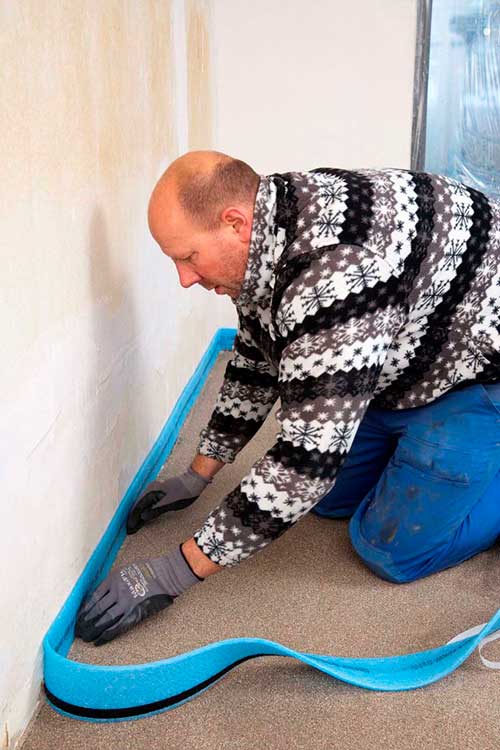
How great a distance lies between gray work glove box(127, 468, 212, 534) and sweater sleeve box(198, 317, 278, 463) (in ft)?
0.28

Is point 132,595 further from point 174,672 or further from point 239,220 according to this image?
point 239,220

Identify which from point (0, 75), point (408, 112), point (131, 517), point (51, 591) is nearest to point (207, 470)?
point (131, 517)

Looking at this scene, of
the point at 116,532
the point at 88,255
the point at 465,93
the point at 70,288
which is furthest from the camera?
the point at 465,93

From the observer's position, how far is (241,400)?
79.4 inches

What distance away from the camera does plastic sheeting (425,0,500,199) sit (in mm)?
3152

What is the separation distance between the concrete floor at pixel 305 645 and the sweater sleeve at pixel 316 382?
21 centimetres

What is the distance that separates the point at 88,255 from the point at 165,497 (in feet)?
2.20

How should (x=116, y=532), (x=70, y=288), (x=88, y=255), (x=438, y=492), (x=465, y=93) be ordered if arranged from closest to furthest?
1. (x=70, y=288)
2. (x=88, y=255)
3. (x=438, y=492)
4. (x=116, y=532)
5. (x=465, y=93)

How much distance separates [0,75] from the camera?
3.93ft

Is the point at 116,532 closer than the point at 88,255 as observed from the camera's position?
No

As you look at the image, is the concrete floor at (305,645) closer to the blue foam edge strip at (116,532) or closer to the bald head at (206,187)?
the blue foam edge strip at (116,532)

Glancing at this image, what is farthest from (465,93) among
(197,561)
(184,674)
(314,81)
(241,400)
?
(184,674)

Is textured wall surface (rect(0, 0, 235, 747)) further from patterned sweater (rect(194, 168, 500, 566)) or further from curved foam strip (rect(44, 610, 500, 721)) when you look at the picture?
patterned sweater (rect(194, 168, 500, 566))

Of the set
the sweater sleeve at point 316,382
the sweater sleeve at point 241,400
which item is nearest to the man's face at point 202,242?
the sweater sleeve at point 316,382
